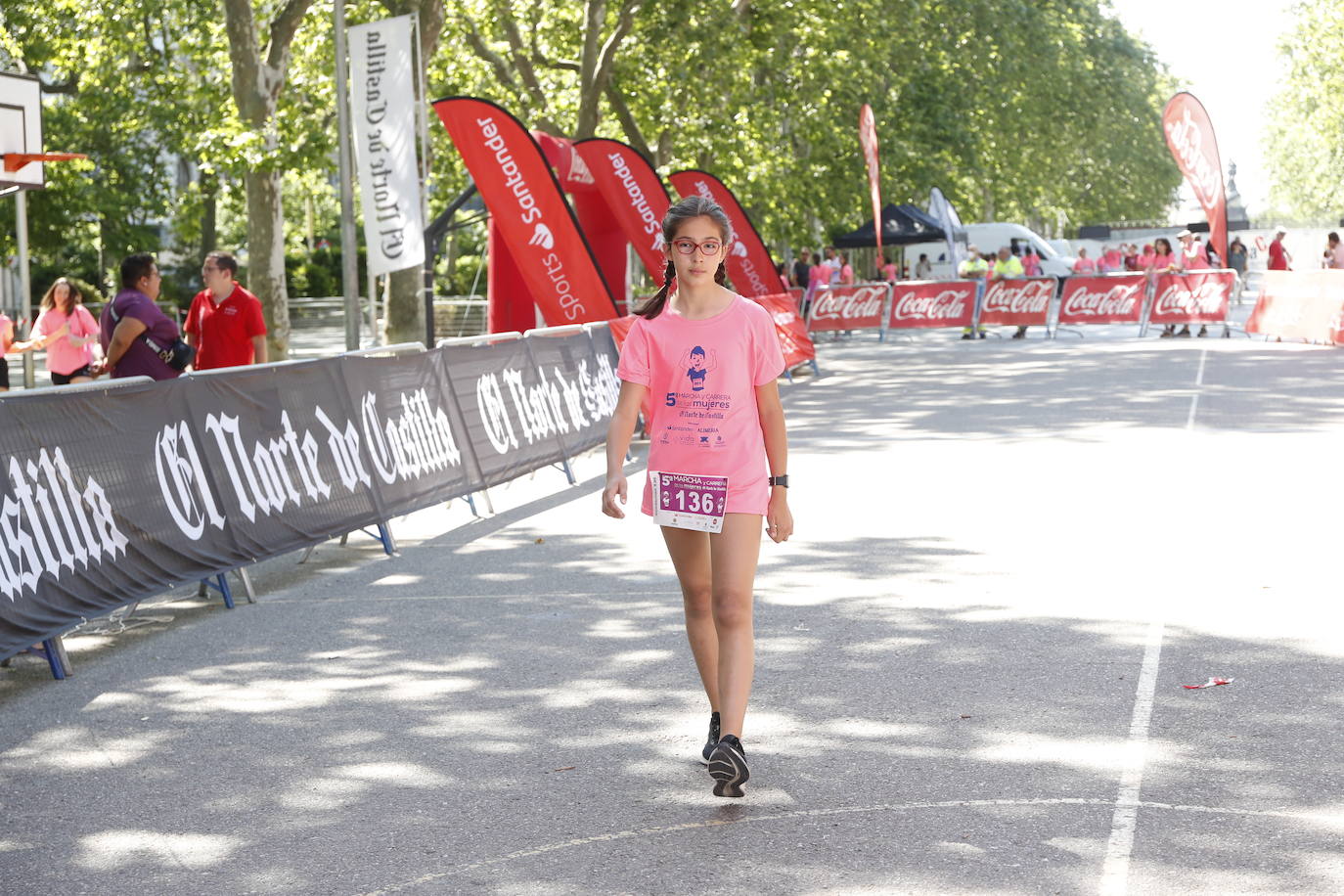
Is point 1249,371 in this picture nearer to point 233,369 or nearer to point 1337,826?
point 233,369

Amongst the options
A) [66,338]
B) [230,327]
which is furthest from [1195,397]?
[66,338]

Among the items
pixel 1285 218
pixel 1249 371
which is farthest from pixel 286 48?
pixel 1285 218

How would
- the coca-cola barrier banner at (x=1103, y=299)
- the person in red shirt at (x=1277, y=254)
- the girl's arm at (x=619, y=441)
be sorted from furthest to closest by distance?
the person in red shirt at (x=1277, y=254), the coca-cola barrier banner at (x=1103, y=299), the girl's arm at (x=619, y=441)

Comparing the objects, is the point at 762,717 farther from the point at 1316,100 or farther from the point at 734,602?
the point at 1316,100

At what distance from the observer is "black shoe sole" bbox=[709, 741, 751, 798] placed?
18.4 feet

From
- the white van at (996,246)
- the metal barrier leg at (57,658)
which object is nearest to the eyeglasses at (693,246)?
the metal barrier leg at (57,658)

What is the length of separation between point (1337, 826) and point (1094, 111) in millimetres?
64402

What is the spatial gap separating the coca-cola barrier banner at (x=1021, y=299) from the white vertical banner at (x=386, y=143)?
16129mm

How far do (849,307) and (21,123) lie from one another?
63.1 feet

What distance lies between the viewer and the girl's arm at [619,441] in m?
5.82

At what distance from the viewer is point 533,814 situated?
563 centimetres

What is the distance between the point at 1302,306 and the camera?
29.7m

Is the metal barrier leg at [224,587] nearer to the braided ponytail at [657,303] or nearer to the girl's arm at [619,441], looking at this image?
the girl's arm at [619,441]

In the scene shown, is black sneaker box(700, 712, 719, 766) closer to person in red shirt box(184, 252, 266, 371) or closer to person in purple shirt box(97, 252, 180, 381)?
person in purple shirt box(97, 252, 180, 381)
